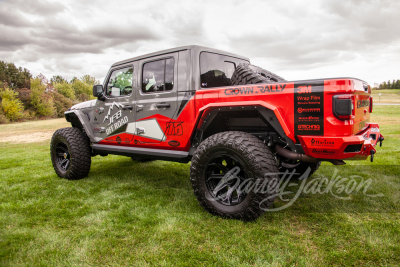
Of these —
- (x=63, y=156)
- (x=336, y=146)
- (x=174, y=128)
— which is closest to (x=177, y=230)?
(x=174, y=128)

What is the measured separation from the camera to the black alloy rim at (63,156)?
16.5 ft

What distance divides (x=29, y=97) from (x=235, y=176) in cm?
6060

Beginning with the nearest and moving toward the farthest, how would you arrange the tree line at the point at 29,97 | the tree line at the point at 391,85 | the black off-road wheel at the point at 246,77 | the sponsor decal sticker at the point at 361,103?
the sponsor decal sticker at the point at 361,103 < the black off-road wheel at the point at 246,77 < the tree line at the point at 29,97 < the tree line at the point at 391,85

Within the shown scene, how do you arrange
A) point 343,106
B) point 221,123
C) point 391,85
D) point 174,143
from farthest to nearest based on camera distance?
1. point 391,85
2. point 174,143
3. point 221,123
4. point 343,106

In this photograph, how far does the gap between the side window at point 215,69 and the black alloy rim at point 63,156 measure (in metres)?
3.27

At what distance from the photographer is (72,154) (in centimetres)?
470

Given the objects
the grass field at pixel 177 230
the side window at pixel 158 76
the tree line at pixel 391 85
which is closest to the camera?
the grass field at pixel 177 230

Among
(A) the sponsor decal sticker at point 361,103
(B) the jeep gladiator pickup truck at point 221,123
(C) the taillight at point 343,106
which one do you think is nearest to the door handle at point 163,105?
(B) the jeep gladiator pickup truck at point 221,123

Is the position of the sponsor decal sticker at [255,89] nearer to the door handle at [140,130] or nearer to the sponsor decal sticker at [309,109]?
the sponsor decal sticker at [309,109]

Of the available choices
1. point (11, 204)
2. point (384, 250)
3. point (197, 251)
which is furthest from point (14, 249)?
point (384, 250)

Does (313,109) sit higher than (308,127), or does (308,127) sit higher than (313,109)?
(313,109)

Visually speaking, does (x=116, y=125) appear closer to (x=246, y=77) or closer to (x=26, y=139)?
(x=246, y=77)

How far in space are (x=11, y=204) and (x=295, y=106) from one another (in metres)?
4.03

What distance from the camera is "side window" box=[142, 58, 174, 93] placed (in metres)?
3.72
